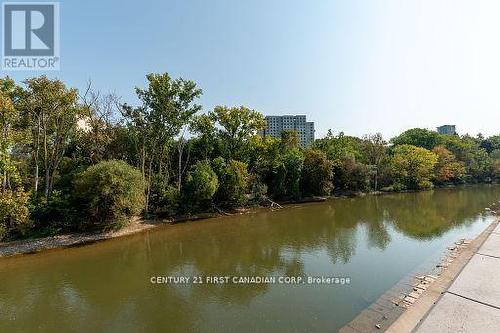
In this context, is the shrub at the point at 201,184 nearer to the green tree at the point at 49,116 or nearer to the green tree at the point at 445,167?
the green tree at the point at 49,116

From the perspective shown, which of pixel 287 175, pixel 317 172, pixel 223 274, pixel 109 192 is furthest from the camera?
pixel 317 172

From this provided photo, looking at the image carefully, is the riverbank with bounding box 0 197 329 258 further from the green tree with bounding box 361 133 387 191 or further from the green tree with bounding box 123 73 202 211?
the green tree with bounding box 361 133 387 191

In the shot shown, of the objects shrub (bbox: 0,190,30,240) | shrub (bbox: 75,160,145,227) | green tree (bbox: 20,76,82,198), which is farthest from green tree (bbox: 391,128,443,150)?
shrub (bbox: 0,190,30,240)

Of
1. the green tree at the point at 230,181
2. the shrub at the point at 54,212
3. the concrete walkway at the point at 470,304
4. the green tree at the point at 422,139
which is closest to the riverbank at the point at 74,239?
the shrub at the point at 54,212

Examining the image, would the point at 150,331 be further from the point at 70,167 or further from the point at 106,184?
the point at 70,167

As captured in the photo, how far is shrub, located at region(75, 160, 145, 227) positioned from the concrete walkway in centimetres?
1555

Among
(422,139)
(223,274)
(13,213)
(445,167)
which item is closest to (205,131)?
(13,213)

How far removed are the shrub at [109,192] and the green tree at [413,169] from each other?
117 ft

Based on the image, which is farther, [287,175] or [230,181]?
[287,175]

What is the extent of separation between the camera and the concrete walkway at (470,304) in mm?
7582

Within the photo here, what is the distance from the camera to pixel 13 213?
15.4 metres

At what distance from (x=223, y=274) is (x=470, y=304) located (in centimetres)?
851

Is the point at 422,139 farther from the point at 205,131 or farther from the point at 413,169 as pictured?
the point at 205,131

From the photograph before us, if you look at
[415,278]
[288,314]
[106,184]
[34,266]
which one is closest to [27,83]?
[106,184]
